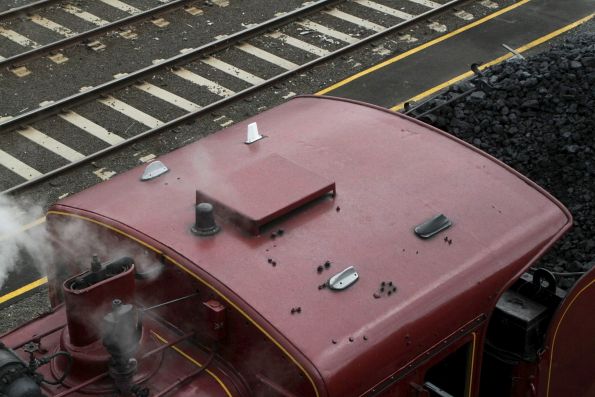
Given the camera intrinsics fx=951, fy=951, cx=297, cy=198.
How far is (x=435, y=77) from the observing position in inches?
479

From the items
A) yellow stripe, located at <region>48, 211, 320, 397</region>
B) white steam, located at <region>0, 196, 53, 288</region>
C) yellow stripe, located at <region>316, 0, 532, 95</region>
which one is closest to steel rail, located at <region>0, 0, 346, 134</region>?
white steam, located at <region>0, 196, 53, 288</region>

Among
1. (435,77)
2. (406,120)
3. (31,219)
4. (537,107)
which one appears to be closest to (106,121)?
(31,219)

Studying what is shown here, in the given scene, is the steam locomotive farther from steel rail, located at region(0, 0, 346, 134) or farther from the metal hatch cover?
steel rail, located at region(0, 0, 346, 134)

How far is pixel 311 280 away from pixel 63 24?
9.70 meters

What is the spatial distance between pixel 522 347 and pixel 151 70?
7882mm

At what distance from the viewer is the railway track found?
40.8 ft

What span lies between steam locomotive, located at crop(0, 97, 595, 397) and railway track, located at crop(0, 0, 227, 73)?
7.55m

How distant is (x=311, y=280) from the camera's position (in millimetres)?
4473

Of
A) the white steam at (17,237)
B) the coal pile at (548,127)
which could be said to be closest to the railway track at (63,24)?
the white steam at (17,237)

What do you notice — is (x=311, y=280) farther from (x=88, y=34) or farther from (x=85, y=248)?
(x=88, y=34)

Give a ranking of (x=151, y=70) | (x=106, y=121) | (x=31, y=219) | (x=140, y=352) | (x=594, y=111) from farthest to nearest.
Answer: (x=151, y=70), (x=106, y=121), (x=31, y=219), (x=594, y=111), (x=140, y=352)

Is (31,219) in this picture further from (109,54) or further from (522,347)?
(522,347)

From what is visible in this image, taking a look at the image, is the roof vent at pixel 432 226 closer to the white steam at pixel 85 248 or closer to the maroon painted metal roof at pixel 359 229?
the maroon painted metal roof at pixel 359 229

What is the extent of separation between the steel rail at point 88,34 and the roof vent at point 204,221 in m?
8.28
